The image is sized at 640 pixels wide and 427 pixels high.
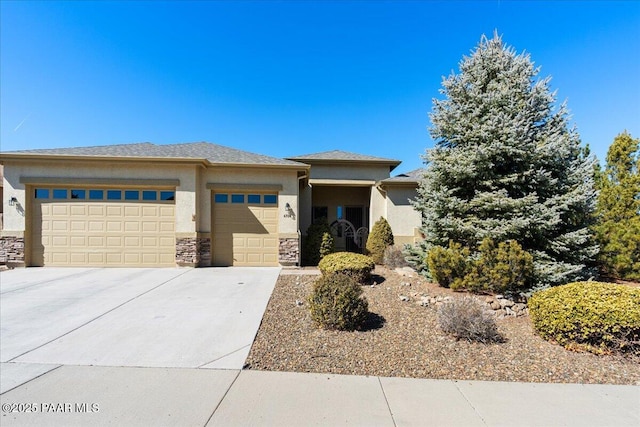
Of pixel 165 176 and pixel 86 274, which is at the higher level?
pixel 165 176

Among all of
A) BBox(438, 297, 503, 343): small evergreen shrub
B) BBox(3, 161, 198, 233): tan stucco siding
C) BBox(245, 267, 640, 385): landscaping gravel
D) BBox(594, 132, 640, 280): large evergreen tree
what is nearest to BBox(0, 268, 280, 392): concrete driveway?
BBox(245, 267, 640, 385): landscaping gravel

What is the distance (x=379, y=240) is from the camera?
1207 cm

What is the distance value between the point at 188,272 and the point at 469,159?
8.98m

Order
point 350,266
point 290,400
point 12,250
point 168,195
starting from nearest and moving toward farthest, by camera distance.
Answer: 1. point 290,400
2. point 350,266
3. point 12,250
4. point 168,195

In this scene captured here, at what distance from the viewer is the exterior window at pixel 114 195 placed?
10.2 m

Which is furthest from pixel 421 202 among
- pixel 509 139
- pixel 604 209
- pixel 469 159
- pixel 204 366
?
pixel 204 366

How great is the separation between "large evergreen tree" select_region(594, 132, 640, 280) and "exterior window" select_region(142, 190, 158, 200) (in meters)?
13.5

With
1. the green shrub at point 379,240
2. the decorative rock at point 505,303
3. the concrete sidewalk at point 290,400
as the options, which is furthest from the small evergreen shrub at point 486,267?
the green shrub at point 379,240

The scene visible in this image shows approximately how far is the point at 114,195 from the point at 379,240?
10.4 m

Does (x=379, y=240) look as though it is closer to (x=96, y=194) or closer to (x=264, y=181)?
(x=264, y=181)

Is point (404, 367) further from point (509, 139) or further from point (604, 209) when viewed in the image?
point (604, 209)

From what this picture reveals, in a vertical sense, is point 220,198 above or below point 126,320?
above

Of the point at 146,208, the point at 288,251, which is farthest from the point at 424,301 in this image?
the point at 146,208

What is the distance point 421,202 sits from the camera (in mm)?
7930
